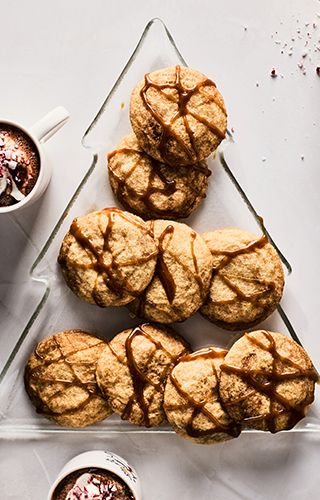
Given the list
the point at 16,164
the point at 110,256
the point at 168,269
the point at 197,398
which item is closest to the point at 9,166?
the point at 16,164

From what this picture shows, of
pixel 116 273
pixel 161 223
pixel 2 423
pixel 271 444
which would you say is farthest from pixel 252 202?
pixel 2 423

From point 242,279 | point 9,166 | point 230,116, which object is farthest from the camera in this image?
point 230,116

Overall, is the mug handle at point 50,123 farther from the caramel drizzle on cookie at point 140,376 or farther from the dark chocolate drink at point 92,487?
the dark chocolate drink at point 92,487

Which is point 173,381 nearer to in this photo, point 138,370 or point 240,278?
point 138,370

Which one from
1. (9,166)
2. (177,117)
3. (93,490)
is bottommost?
(93,490)

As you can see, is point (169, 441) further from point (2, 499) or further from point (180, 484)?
point (2, 499)

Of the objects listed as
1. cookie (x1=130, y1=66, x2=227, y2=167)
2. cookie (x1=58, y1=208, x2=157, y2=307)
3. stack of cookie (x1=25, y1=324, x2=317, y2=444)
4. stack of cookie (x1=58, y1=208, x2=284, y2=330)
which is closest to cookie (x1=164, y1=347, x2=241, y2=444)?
stack of cookie (x1=25, y1=324, x2=317, y2=444)

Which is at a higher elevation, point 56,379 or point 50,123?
point 50,123
